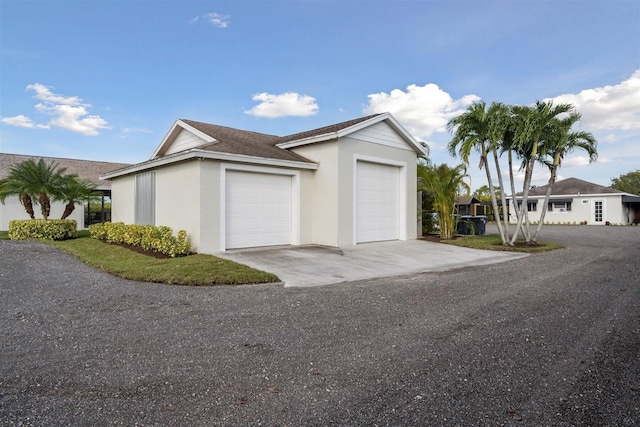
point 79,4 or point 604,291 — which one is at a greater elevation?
point 79,4

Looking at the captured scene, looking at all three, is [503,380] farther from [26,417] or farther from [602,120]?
[602,120]

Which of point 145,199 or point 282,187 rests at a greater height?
point 282,187

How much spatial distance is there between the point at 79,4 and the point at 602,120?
73.8 ft

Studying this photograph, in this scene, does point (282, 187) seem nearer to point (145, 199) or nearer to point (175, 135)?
point (145, 199)

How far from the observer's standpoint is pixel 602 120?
18.7m

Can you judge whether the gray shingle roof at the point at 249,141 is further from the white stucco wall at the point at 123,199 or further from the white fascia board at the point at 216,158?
the white stucco wall at the point at 123,199

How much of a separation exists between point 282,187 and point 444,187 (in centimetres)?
687

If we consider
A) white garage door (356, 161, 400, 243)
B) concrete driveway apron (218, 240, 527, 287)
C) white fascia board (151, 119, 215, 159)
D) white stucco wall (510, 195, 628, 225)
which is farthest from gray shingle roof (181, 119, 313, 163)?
white stucco wall (510, 195, 628, 225)

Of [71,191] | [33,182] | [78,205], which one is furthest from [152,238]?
[78,205]

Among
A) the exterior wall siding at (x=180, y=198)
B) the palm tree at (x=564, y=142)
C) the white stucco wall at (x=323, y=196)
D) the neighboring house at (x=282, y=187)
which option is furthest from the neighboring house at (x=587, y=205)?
the exterior wall siding at (x=180, y=198)

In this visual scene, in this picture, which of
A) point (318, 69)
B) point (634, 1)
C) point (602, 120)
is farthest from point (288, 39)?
point (602, 120)

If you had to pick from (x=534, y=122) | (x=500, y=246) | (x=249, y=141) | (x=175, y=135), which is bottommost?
(x=500, y=246)

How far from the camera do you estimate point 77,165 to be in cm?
2391

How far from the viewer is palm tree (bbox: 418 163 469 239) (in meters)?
15.1
